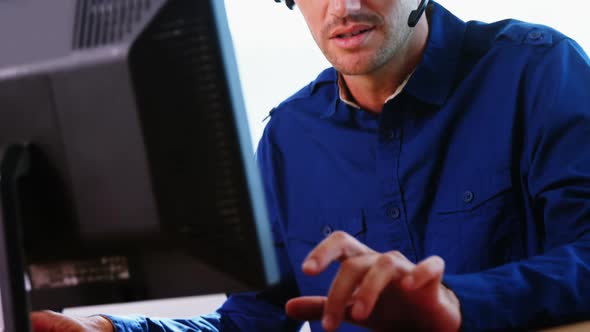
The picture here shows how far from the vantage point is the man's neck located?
139 centimetres

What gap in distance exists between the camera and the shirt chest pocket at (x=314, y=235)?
53.3 inches

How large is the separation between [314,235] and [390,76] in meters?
0.32

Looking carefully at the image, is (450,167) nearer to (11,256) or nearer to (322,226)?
(322,226)

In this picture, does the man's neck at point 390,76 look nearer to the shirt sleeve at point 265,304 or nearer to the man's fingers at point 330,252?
the shirt sleeve at point 265,304

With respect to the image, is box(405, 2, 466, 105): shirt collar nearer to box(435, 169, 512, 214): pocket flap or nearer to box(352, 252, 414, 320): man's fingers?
box(435, 169, 512, 214): pocket flap

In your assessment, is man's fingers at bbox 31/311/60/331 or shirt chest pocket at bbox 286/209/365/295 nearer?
man's fingers at bbox 31/311/60/331

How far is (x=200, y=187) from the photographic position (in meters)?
0.68

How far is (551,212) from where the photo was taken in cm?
114

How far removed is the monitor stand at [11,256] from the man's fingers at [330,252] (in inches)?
10.4

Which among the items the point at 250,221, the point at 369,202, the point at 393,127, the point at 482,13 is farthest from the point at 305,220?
the point at 482,13

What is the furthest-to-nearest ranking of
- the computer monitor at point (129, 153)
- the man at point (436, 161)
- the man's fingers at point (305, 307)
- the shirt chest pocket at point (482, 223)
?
1. the shirt chest pocket at point (482, 223)
2. the man at point (436, 161)
3. the man's fingers at point (305, 307)
4. the computer monitor at point (129, 153)

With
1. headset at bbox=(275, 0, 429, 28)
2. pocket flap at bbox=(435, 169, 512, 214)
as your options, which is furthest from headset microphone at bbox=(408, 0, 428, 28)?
pocket flap at bbox=(435, 169, 512, 214)

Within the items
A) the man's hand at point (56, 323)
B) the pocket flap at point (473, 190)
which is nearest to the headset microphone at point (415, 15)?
the pocket flap at point (473, 190)

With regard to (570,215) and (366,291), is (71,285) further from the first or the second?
(570,215)
